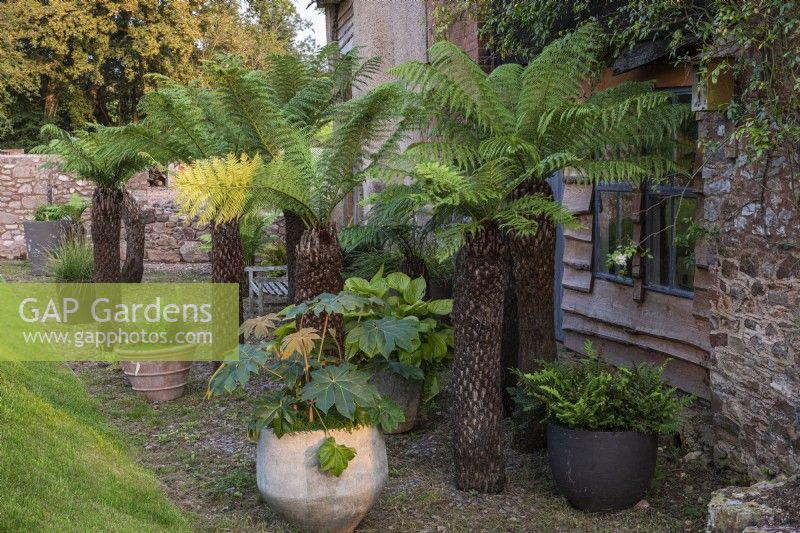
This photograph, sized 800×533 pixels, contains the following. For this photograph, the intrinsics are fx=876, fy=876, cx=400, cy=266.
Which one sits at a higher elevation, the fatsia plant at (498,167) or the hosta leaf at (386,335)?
the fatsia plant at (498,167)

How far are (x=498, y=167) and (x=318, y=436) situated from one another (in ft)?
5.94

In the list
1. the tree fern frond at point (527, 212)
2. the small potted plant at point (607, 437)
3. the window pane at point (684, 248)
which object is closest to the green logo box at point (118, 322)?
the tree fern frond at point (527, 212)

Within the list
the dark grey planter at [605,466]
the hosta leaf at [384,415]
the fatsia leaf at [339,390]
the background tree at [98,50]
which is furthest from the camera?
the background tree at [98,50]

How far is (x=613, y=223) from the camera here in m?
6.98

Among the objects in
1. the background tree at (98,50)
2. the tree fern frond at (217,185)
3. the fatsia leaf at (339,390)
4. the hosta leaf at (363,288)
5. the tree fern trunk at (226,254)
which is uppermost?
the background tree at (98,50)

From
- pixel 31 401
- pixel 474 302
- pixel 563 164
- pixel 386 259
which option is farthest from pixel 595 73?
pixel 31 401

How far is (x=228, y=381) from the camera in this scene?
14.9 ft

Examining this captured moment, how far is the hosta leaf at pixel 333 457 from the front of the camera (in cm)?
446

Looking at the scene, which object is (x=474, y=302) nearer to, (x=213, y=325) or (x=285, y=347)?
(x=285, y=347)

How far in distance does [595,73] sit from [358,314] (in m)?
2.47

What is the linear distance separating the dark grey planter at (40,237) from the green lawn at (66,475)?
774 cm

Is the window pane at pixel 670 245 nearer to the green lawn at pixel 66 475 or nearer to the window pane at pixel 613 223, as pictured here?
the window pane at pixel 613 223

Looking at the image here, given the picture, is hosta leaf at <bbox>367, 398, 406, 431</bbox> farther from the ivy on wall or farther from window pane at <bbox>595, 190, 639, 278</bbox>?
window pane at <bbox>595, 190, 639, 278</bbox>

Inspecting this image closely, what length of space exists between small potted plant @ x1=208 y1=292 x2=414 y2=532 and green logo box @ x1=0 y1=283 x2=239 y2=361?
156 centimetres
